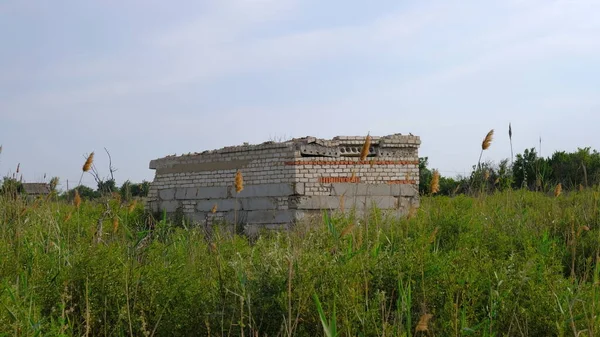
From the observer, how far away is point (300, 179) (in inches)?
484

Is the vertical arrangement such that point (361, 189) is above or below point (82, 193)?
below

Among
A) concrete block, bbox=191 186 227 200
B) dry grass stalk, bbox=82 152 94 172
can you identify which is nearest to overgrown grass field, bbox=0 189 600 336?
dry grass stalk, bbox=82 152 94 172

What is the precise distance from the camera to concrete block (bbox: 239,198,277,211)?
1262 centimetres

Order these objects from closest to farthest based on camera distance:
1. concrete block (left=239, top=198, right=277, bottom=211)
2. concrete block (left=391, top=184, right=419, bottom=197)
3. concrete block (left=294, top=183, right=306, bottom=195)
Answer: concrete block (left=294, top=183, right=306, bottom=195)
concrete block (left=239, top=198, right=277, bottom=211)
concrete block (left=391, top=184, right=419, bottom=197)

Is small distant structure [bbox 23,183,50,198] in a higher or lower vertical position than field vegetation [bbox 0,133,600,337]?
higher

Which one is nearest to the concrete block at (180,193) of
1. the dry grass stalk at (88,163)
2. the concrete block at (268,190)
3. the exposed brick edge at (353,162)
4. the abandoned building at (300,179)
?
the abandoned building at (300,179)

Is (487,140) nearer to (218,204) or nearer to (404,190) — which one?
(404,190)

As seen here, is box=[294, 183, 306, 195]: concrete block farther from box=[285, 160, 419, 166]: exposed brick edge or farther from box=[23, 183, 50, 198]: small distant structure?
box=[23, 183, 50, 198]: small distant structure

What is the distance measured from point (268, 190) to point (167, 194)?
344 centimetres

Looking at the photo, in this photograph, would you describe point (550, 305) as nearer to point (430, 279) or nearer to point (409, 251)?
point (430, 279)

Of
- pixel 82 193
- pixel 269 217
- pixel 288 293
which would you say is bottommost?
pixel 288 293

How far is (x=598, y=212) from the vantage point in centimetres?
835

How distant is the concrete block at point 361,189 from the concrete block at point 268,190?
0.87 meters

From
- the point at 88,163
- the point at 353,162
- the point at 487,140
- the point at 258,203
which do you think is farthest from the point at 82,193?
the point at 487,140
